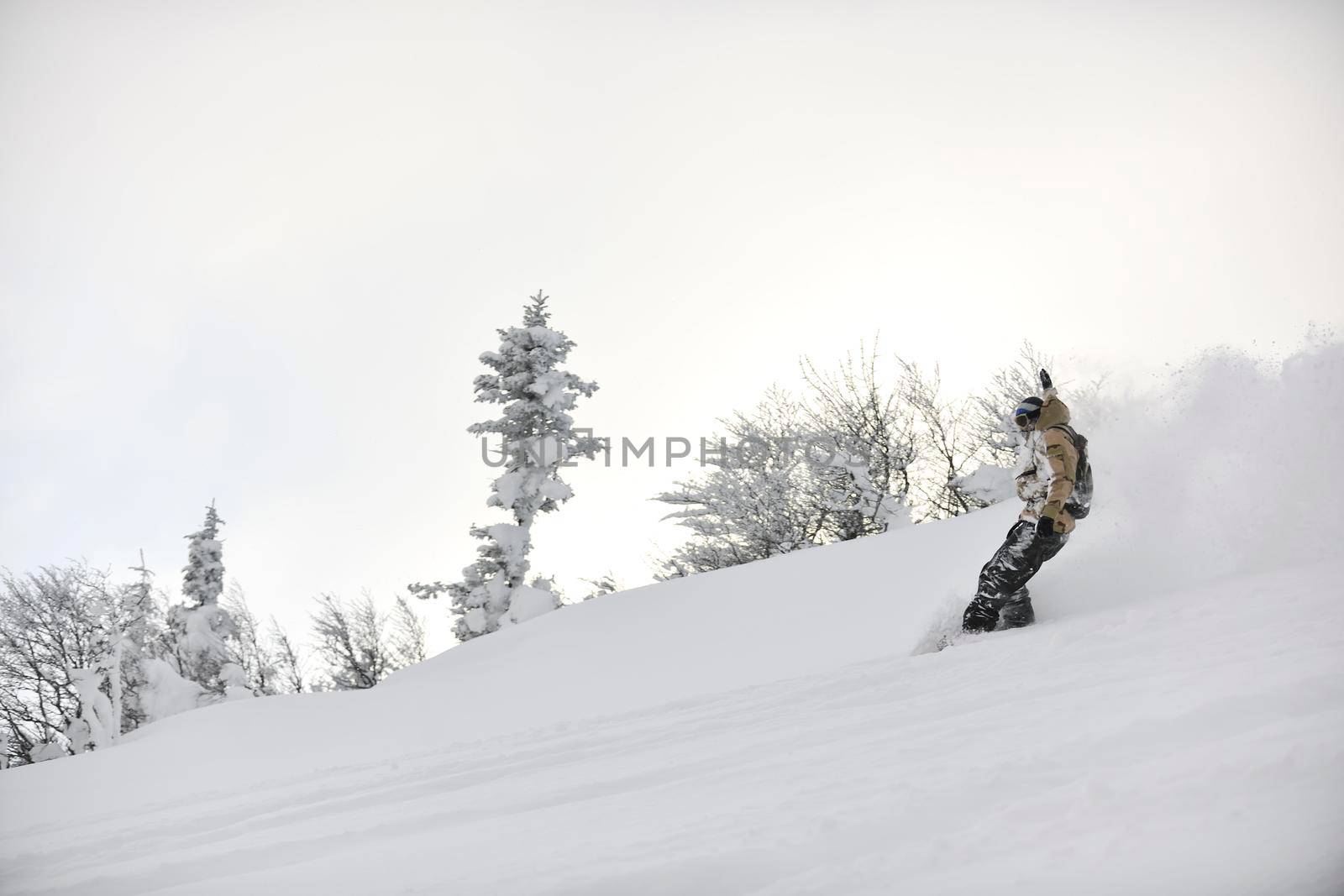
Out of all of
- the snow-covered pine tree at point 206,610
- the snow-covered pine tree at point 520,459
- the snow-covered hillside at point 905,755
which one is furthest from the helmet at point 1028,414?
the snow-covered pine tree at point 206,610

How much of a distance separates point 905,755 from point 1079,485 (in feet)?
13.1

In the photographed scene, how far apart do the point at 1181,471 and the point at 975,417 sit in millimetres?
20196

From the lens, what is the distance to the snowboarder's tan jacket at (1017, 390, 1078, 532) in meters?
5.94

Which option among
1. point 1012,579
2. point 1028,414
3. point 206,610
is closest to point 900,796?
point 1012,579

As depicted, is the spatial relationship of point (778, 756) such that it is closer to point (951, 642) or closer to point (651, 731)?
point (651, 731)

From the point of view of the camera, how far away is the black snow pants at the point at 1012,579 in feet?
19.7

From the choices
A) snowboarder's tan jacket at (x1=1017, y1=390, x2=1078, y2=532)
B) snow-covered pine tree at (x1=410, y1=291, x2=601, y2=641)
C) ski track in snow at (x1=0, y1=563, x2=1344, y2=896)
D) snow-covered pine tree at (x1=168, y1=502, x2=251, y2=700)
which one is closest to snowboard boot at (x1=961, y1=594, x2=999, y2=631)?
snowboarder's tan jacket at (x1=1017, y1=390, x2=1078, y2=532)

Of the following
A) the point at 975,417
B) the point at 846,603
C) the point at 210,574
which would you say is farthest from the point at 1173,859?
the point at 210,574

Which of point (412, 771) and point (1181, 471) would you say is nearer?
point (412, 771)

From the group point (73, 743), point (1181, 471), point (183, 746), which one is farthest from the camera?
point (73, 743)

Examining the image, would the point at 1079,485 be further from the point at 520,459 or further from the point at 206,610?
the point at 206,610

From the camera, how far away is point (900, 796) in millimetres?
2590

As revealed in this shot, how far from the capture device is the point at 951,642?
635cm

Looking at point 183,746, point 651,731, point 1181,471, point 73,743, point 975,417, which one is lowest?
point 73,743
